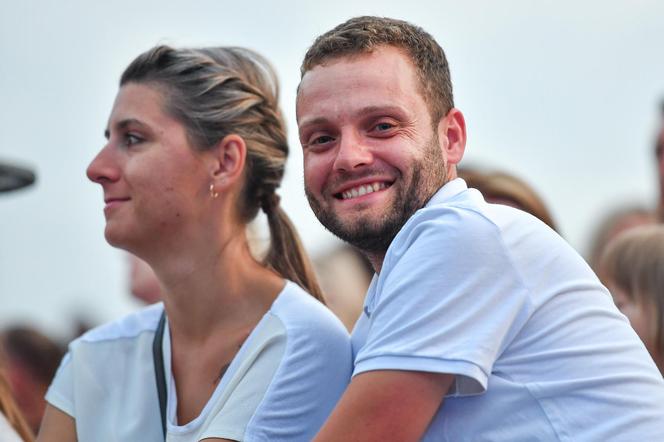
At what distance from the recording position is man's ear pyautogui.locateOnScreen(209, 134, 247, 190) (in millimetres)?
3629

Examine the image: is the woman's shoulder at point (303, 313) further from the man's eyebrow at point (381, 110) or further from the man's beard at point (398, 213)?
the man's eyebrow at point (381, 110)

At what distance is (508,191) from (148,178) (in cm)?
152

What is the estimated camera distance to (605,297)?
2.54m

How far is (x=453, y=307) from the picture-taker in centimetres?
232

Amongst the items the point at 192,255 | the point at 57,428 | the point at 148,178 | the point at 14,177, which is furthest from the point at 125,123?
the point at 57,428

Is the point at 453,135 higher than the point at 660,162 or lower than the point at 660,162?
higher

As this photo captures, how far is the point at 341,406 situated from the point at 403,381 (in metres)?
0.14

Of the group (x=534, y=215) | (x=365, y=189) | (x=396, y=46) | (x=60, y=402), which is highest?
(x=396, y=46)

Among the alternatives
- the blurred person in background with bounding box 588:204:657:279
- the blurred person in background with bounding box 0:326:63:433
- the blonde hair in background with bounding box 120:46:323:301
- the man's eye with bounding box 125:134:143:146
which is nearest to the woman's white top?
Answer: the blonde hair in background with bounding box 120:46:323:301

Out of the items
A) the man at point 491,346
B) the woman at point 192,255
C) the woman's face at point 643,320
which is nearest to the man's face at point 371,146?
the man at point 491,346

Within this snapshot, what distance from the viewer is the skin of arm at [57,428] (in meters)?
3.69

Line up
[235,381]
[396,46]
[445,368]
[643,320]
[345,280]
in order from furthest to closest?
[345,280] < [643,320] < [235,381] < [396,46] < [445,368]

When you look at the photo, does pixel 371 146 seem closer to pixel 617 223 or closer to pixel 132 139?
pixel 132 139

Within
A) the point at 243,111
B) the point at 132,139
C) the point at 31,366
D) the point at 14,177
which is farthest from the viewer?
the point at 31,366
